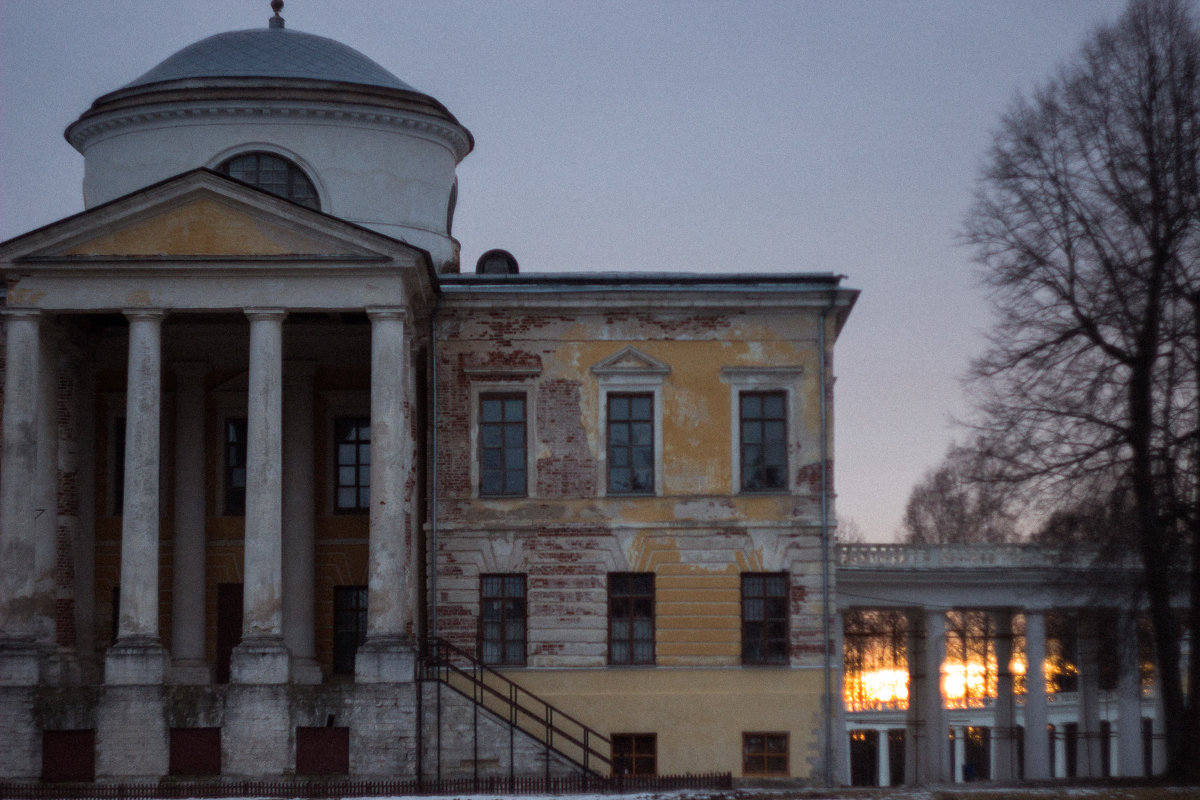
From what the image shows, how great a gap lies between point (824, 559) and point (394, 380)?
8.71 m

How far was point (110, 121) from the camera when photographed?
31.5 metres

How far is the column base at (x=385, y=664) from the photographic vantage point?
2505 centimetres

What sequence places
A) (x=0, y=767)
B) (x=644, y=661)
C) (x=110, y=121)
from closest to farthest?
1. (x=0, y=767)
2. (x=644, y=661)
3. (x=110, y=121)

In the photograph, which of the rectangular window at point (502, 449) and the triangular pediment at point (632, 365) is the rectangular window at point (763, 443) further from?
the rectangular window at point (502, 449)

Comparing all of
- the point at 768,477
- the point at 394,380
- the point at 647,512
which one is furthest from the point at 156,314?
the point at 768,477

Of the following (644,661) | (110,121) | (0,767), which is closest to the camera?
(0,767)

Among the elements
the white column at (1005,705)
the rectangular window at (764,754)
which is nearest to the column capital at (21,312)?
the rectangular window at (764,754)

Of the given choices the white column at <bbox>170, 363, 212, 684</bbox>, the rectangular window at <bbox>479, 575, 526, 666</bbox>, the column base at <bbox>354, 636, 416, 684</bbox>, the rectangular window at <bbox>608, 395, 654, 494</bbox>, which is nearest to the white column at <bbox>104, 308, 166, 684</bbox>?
the column base at <bbox>354, 636, 416, 684</bbox>

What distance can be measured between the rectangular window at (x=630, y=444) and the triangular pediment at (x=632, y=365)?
0.48 meters

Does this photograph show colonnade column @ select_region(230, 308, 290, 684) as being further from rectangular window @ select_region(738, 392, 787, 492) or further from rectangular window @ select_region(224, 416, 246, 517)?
rectangular window @ select_region(738, 392, 787, 492)

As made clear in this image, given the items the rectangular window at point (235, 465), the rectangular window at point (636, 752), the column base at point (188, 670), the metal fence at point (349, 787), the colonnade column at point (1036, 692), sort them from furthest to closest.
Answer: the colonnade column at point (1036, 692) < the rectangular window at point (235, 465) < the column base at point (188, 670) < the rectangular window at point (636, 752) < the metal fence at point (349, 787)

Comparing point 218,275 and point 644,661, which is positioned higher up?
point 218,275

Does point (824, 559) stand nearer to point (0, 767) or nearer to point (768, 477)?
point (768, 477)

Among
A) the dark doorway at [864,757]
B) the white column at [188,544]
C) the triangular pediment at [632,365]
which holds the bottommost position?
the dark doorway at [864,757]
